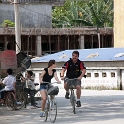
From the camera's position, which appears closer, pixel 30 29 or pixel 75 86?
pixel 75 86

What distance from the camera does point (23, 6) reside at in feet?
216

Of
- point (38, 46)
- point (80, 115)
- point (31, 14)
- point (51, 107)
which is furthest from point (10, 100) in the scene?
point (38, 46)

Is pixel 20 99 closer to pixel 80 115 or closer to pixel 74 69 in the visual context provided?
pixel 74 69

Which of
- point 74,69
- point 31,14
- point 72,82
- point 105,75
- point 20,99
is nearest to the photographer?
point 72,82

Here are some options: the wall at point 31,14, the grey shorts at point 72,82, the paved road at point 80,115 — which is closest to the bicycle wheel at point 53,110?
the paved road at point 80,115

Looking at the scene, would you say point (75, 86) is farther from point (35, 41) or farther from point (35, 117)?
point (35, 41)

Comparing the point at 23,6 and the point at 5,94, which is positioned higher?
the point at 23,6

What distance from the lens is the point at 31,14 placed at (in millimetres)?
67000

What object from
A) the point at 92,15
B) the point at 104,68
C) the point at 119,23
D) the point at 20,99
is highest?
the point at 92,15

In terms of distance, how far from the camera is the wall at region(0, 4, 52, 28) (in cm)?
6577

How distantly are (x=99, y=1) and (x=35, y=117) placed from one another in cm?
5209

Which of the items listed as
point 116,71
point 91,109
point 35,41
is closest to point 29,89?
point 91,109

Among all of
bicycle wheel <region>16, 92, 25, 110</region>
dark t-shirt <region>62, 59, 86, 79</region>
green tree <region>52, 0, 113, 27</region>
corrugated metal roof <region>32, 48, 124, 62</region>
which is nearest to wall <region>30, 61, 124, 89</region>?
corrugated metal roof <region>32, 48, 124, 62</region>

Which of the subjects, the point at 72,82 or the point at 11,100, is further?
the point at 11,100
